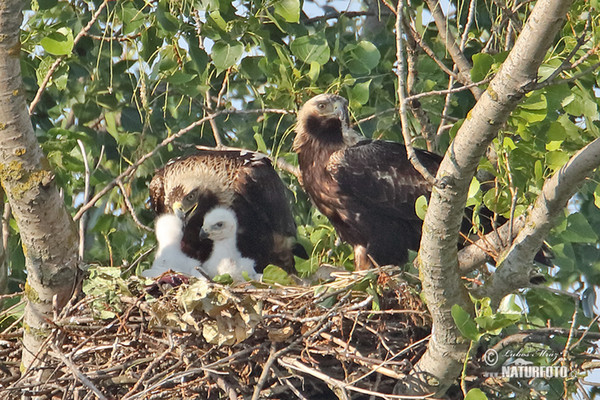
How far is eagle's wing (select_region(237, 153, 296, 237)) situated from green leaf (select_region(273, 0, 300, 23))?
1334mm

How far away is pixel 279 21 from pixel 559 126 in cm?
201

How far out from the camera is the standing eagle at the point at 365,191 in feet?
19.4

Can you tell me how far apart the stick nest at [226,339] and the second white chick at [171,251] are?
0.83 m

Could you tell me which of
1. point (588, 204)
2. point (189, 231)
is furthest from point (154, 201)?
point (588, 204)

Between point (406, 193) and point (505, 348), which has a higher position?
point (406, 193)

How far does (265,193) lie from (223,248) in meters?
0.63

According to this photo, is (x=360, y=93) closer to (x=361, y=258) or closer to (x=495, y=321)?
(x=361, y=258)

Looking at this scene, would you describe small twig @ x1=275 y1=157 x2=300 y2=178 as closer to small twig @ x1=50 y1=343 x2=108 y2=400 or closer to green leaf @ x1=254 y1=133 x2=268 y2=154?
green leaf @ x1=254 y1=133 x2=268 y2=154

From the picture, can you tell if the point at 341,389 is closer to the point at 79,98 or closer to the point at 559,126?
the point at 559,126

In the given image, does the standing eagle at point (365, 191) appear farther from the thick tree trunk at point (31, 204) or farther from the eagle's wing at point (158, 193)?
the thick tree trunk at point (31, 204)

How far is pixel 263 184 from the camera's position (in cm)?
608

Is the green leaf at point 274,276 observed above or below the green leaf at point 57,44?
below


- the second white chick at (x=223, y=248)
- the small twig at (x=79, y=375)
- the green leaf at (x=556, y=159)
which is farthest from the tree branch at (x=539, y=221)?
the second white chick at (x=223, y=248)

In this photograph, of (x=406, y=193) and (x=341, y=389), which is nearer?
(x=341, y=389)
